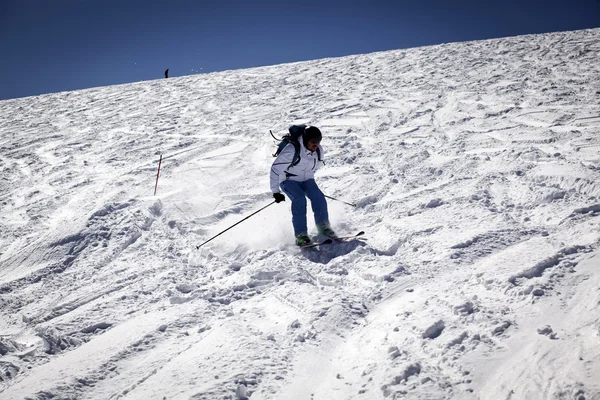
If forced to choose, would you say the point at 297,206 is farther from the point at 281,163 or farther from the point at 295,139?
the point at 295,139

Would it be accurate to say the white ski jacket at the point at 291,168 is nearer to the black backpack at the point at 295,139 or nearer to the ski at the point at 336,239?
the black backpack at the point at 295,139

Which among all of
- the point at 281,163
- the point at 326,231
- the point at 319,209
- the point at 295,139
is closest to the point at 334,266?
the point at 326,231

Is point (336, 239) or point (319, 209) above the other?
point (319, 209)

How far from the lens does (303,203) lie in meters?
4.36

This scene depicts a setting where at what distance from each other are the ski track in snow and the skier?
11.5 inches

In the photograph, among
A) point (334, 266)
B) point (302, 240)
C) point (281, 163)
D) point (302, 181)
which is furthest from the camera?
point (302, 181)

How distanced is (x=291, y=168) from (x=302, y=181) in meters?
0.25

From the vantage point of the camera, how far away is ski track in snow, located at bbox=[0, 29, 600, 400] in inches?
93.6

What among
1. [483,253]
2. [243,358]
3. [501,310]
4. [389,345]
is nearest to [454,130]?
[483,253]

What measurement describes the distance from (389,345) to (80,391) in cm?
219

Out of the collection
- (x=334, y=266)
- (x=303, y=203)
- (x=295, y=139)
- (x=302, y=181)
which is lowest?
(x=334, y=266)

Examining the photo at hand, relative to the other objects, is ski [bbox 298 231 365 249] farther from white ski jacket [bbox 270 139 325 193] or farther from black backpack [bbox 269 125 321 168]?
black backpack [bbox 269 125 321 168]

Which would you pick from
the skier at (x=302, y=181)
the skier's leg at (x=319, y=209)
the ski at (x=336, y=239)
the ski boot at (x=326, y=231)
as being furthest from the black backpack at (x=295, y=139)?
the ski at (x=336, y=239)

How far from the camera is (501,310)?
8.57 feet
